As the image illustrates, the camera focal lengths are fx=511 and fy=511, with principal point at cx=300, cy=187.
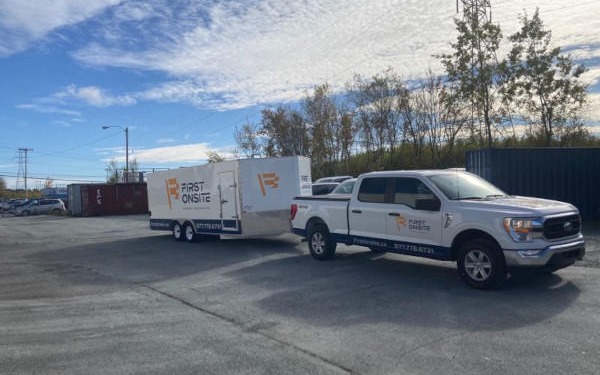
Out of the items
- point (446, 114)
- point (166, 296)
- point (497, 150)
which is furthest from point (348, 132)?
point (166, 296)

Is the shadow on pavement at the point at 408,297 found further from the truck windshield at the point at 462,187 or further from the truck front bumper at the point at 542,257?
the truck windshield at the point at 462,187

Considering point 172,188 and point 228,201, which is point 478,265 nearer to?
point 228,201

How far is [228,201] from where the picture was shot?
1557 cm

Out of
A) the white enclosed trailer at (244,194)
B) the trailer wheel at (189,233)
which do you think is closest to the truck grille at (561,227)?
the white enclosed trailer at (244,194)

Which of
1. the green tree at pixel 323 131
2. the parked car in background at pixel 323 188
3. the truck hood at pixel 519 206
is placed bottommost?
the truck hood at pixel 519 206

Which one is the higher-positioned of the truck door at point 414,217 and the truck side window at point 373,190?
the truck side window at point 373,190

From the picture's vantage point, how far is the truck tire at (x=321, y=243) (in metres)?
11.7

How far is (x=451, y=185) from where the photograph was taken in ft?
30.2

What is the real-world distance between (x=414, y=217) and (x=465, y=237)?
109 centimetres

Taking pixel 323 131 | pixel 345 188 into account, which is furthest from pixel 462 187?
pixel 323 131

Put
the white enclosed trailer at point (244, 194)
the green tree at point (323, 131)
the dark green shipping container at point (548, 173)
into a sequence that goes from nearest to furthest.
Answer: the white enclosed trailer at point (244, 194), the dark green shipping container at point (548, 173), the green tree at point (323, 131)

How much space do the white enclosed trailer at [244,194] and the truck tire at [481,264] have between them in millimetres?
7607

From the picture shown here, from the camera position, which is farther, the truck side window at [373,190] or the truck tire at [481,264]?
the truck side window at [373,190]

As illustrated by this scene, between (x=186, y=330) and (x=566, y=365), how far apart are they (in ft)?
14.5
